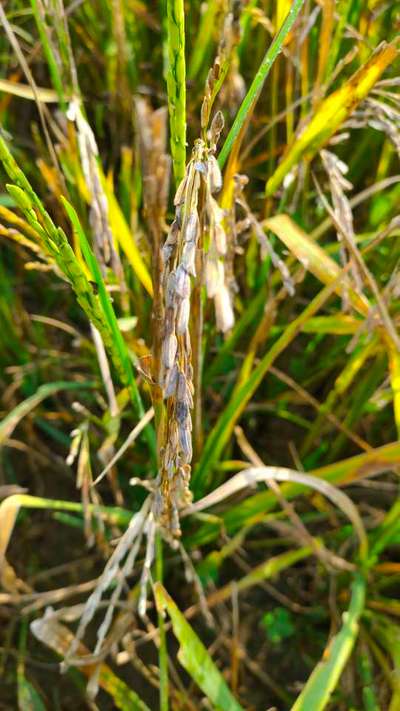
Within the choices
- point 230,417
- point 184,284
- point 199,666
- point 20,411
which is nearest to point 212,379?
point 230,417

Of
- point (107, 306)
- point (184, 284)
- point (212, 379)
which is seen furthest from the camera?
point (212, 379)

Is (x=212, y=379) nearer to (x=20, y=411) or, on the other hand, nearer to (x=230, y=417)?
(x=230, y=417)

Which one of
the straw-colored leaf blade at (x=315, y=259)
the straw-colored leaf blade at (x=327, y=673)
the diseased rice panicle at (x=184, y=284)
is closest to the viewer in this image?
the diseased rice panicle at (x=184, y=284)

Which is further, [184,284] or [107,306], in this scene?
[107,306]

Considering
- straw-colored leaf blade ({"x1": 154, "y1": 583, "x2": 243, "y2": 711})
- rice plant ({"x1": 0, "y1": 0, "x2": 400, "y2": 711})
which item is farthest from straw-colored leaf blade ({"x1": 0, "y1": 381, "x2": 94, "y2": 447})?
straw-colored leaf blade ({"x1": 154, "y1": 583, "x2": 243, "y2": 711})

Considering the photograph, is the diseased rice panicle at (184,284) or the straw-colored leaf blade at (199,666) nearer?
the diseased rice panicle at (184,284)

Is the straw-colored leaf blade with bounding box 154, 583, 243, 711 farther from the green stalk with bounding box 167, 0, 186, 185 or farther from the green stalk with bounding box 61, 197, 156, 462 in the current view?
the green stalk with bounding box 167, 0, 186, 185

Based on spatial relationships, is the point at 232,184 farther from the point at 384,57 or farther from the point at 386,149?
the point at 386,149

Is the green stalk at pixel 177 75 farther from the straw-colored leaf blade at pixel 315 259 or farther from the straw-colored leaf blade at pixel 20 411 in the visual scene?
the straw-colored leaf blade at pixel 20 411

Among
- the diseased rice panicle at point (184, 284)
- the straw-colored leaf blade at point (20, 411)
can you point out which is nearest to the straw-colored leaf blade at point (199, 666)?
the diseased rice panicle at point (184, 284)

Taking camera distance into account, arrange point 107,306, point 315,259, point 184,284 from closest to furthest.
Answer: point 184,284 → point 107,306 → point 315,259
